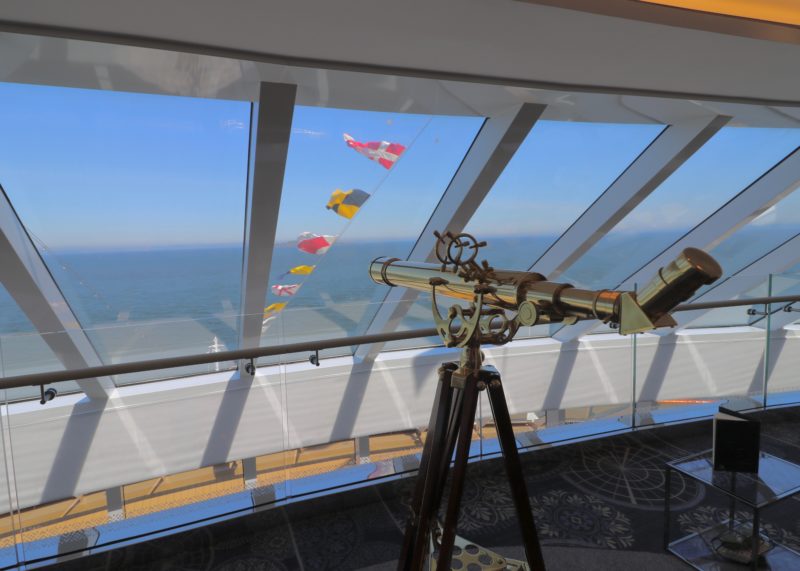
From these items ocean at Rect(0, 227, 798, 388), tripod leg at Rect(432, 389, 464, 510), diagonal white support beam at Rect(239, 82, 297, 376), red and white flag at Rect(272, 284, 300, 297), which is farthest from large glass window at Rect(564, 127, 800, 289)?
tripod leg at Rect(432, 389, 464, 510)

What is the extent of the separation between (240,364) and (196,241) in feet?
8.01

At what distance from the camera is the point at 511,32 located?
2.12m

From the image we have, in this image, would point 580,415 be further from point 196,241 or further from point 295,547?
point 196,241

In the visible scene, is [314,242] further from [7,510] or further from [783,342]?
[783,342]

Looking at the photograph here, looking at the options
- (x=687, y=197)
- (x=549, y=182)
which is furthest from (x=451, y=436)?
(x=687, y=197)

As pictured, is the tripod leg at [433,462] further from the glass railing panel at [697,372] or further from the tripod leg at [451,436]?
the glass railing panel at [697,372]

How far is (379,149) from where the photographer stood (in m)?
3.87

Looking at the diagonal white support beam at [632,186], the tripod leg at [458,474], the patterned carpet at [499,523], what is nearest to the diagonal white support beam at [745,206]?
the diagonal white support beam at [632,186]

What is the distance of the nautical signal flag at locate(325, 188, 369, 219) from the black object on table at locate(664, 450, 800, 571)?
3.07 meters

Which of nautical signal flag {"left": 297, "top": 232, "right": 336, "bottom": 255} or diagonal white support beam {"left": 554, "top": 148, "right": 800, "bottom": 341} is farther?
diagonal white support beam {"left": 554, "top": 148, "right": 800, "bottom": 341}

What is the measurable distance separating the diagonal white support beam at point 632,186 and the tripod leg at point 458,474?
372cm

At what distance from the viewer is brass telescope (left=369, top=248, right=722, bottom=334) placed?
2.34 feet

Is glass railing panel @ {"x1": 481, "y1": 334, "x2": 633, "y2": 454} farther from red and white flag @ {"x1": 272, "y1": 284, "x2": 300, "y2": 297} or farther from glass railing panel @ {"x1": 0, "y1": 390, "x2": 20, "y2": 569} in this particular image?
red and white flag @ {"x1": 272, "y1": 284, "x2": 300, "y2": 297}

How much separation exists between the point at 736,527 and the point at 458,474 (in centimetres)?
167
